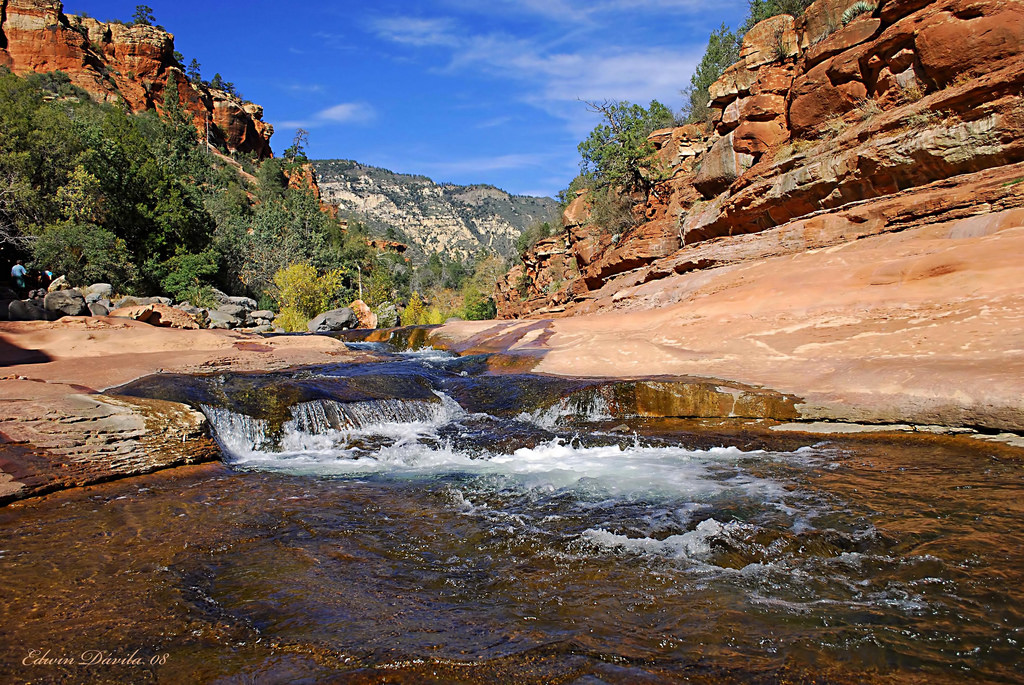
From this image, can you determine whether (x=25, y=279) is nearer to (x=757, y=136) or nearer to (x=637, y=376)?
(x=637, y=376)

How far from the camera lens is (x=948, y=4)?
14.5 m

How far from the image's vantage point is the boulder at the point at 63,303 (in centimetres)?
1758

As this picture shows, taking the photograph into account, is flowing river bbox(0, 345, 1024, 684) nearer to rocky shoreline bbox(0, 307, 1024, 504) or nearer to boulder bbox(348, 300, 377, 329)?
rocky shoreline bbox(0, 307, 1024, 504)

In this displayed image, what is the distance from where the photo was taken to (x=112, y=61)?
232 ft

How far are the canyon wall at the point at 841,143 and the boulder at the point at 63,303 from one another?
→ 17.4m

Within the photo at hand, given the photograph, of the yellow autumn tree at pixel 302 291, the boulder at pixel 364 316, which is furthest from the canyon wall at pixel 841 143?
the yellow autumn tree at pixel 302 291

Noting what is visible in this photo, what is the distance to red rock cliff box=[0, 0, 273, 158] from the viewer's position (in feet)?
203

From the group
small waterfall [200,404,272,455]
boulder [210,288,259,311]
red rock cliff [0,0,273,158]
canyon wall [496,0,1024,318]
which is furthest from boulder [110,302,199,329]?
red rock cliff [0,0,273,158]

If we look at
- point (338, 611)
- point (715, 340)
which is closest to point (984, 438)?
point (715, 340)

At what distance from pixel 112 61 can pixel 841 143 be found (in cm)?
8575

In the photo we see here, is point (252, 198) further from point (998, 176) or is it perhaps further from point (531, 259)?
point (998, 176)

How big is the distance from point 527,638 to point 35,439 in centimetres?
647

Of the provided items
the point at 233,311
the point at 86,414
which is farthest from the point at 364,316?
the point at 86,414

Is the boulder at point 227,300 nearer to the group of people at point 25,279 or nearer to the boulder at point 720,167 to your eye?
the group of people at point 25,279
